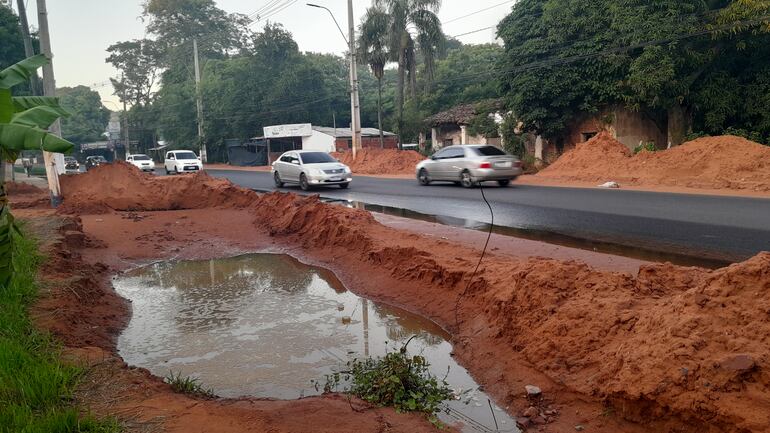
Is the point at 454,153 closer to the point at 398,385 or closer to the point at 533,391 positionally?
the point at 533,391

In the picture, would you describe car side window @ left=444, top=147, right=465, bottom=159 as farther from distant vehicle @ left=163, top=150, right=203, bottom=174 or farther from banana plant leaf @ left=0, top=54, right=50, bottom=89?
distant vehicle @ left=163, top=150, right=203, bottom=174

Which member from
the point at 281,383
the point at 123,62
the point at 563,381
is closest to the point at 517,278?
the point at 563,381

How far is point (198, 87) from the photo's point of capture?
54.1 metres

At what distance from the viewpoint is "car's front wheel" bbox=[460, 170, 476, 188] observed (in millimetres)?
21248

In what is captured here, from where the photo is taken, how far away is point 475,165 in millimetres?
21016

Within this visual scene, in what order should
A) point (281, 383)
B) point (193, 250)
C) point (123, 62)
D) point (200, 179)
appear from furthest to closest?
point (123, 62)
point (200, 179)
point (193, 250)
point (281, 383)

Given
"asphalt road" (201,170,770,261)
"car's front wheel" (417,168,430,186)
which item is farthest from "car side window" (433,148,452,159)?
"asphalt road" (201,170,770,261)

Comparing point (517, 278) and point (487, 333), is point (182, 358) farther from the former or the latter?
point (517, 278)

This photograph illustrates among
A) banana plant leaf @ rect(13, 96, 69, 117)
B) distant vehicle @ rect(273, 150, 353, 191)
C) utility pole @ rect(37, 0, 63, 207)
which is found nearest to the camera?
banana plant leaf @ rect(13, 96, 69, 117)

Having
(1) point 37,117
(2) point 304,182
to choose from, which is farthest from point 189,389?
(2) point 304,182

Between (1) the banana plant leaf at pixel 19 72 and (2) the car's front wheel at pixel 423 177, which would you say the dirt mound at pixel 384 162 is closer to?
(2) the car's front wheel at pixel 423 177

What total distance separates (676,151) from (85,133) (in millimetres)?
82586

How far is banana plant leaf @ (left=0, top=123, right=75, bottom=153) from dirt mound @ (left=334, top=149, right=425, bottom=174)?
99.7ft

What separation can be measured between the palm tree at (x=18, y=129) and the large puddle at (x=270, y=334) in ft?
5.54
